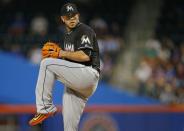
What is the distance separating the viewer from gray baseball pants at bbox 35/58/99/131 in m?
6.33

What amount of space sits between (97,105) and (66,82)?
13.5ft

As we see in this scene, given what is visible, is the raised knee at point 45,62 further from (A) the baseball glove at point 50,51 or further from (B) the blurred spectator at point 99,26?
(B) the blurred spectator at point 99,26

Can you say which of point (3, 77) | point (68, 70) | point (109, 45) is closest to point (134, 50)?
point (109, 45)

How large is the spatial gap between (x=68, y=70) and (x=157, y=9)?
8805 millimetres

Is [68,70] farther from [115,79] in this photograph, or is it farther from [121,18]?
[121,18]

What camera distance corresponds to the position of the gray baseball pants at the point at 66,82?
6332 millimetres

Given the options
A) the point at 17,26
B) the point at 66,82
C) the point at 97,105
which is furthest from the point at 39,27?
the point at 66,82

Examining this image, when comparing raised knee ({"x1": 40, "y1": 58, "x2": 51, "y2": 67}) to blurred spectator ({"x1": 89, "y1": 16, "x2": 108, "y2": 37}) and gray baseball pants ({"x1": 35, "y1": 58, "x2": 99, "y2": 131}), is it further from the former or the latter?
blurred spectator ({"x1": 89, "y1": 16, "x2": 108, "y2": 37})

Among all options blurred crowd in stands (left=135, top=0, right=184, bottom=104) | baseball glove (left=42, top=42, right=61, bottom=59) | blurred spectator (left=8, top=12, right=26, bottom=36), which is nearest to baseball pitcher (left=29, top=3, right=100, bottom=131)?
baseball glove (left=42, top=42, right=61, bottom=59)

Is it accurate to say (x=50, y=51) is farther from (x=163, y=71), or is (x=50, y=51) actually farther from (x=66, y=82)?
(x=163, y=71)

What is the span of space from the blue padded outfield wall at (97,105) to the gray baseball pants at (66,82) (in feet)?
10.6

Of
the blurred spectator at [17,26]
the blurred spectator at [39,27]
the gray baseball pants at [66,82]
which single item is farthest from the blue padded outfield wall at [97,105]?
the gray baseball pants at [66,82]

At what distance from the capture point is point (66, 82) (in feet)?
21.2

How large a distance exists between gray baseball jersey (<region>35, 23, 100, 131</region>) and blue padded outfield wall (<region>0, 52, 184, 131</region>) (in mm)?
3238
